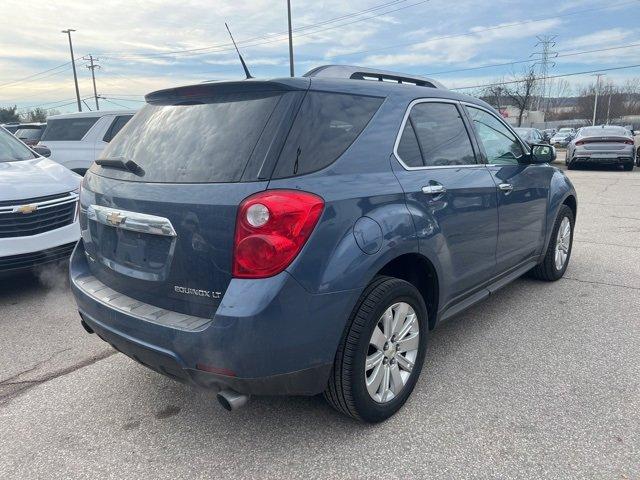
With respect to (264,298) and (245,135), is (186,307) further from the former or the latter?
(245,135)

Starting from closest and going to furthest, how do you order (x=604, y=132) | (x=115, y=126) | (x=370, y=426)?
(x=370, y=426)
(x=115, y=126)
(x=604, y=132)

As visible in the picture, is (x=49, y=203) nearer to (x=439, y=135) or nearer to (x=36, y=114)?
(x=439, y=135)

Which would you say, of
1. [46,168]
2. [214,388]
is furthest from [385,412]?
[46,168]

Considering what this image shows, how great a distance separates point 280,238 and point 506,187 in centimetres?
218

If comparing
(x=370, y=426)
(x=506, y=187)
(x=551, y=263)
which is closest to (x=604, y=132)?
(x=551, y=263)

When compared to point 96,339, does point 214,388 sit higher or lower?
higher

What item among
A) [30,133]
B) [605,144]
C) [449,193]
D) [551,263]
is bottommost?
[605,144]

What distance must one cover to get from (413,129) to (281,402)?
173 cm

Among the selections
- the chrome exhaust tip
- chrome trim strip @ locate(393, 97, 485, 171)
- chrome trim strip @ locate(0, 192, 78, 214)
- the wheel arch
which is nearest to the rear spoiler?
chrome trim strip @ locate(393, 97, 485, 171)

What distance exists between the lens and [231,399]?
2154 mm

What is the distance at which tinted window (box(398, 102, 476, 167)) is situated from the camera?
2939 millimetres

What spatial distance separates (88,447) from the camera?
2.46m

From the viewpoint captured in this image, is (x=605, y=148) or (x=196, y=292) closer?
(x=196, y=292)

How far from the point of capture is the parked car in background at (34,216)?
4.26 m
